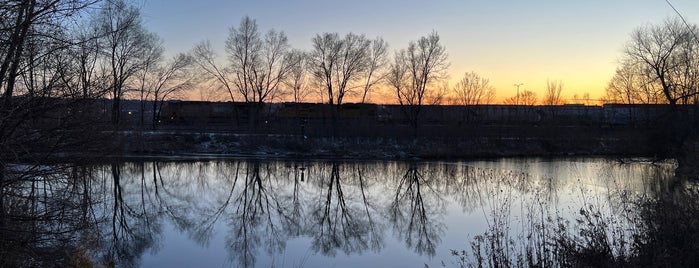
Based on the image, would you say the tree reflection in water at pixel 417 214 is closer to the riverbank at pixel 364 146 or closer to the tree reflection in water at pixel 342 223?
the tree reflection in water at pixel 342 223

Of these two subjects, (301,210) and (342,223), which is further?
(301,210)

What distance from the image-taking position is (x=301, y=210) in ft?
58.0

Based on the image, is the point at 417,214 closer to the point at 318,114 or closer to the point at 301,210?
the point at 301,210

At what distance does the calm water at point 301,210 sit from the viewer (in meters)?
11.4

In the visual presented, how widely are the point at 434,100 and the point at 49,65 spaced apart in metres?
57.5

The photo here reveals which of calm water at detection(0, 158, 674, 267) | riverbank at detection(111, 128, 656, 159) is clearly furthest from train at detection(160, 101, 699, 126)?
calm water at detection(0, 158, 674, 267)

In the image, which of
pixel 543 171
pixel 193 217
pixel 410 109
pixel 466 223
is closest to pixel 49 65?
pixel 193 217

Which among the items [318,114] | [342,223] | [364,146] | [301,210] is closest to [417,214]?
[342,223]

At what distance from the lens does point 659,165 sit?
110ft

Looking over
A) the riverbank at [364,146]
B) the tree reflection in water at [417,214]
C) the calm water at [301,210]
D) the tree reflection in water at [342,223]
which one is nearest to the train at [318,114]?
the riverbank at [364,146]

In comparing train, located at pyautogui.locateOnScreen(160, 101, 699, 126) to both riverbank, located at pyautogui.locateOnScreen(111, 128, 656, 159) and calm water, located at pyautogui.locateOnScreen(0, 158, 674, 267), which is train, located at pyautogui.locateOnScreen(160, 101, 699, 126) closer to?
riverbank, located at pyautogui.locateOnScreen(111, 128, 656, 159)

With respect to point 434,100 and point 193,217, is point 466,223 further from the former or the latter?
point 434,100

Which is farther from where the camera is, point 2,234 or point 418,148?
point 418,148

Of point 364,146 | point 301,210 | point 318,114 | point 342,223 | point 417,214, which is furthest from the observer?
point 318,114
